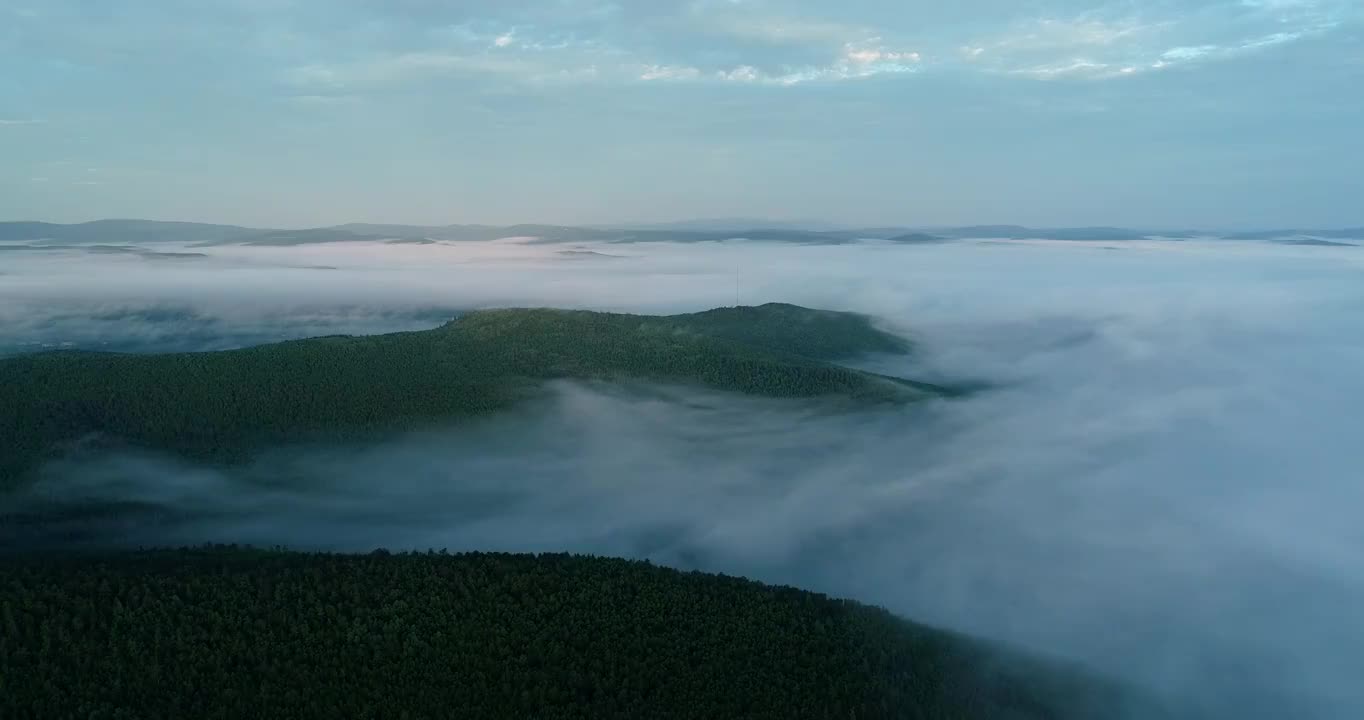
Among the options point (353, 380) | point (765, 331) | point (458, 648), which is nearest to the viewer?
point (458, 648)

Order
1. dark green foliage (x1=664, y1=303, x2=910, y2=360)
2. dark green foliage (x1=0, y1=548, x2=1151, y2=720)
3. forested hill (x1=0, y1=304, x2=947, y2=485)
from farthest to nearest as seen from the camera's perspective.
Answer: dark green foliage (x1=664, y1=303, x2=910, y2=360) → forested hill (x1=0, y1=304, x2=947, y2=485) → dark green foliage (x1=0, y1=548, x2=1151, y2=720)

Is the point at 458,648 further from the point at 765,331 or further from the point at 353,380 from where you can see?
the point at 765,331

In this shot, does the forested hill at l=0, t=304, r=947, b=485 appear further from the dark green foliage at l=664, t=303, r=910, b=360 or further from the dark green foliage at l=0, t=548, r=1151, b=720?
the dark green foliage at l=0, t=548, r=1151, b=720

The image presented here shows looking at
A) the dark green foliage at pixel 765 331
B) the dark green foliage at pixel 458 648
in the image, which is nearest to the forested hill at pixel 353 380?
the dark green foliage at pixel 765 331

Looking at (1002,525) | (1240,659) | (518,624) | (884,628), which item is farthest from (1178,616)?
(518,624)

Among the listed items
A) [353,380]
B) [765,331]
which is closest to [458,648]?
[353,380]

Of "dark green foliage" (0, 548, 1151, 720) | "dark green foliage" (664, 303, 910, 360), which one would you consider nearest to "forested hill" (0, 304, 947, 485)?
"dark green foliage" (664, 303, 910, 360)
